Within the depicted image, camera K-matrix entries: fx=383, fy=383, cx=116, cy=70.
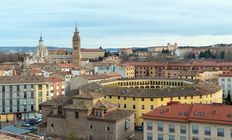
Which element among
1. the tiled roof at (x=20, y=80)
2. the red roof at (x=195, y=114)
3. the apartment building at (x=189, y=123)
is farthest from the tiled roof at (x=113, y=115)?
the tiled roof at (x=20, y=80)

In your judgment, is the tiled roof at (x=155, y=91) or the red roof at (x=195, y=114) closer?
the red roof at (x=195, y=114)

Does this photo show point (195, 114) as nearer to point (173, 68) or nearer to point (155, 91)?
point (155, 91)

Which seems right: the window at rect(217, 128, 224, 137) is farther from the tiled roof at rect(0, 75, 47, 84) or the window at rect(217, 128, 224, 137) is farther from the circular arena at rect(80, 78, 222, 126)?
the tiled roof at rect(0, 75, 47, 84)

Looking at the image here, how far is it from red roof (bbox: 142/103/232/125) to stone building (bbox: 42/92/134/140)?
23.4 ft

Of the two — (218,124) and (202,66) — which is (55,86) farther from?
(202,66)

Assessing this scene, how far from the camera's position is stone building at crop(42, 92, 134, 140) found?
1976 inches

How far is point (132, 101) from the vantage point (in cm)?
6334

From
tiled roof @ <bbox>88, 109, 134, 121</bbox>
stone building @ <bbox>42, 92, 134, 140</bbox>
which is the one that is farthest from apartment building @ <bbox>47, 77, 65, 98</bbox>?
tiled roof @ <bbox>88, 109, 134, 121</bbox>

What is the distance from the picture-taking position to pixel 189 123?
42.4 m

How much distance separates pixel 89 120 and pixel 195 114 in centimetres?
1541

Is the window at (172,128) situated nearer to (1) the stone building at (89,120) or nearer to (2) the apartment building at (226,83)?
(1) the stone building at (89,120)

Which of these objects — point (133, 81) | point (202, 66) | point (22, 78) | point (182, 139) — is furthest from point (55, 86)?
point (202, 66)

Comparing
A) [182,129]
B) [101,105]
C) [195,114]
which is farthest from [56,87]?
[195,114]

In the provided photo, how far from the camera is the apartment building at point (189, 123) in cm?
4075
